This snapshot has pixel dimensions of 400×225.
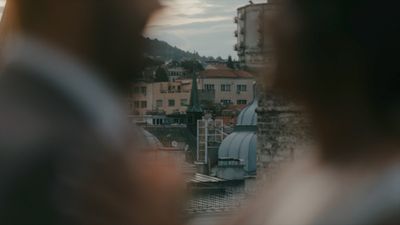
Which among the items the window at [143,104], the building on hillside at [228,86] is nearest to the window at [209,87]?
the building on hillside at [228,86]

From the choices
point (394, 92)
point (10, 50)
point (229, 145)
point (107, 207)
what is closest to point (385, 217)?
point (394, 92)

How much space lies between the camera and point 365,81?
607 millimetres

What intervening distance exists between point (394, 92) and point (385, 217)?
0.10 m

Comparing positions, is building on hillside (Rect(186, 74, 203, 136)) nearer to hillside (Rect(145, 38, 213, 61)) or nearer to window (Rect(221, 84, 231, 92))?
window (Rect(221, 84, 231, 92))

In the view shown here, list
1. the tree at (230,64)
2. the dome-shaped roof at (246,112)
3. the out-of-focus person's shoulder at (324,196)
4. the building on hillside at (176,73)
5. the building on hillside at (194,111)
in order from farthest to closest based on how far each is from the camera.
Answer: the dome-shaped roof at (246,112) → the building on hillside at (194,111) → the tree at (230,64) → the building on hillside at (176,73) → the out-of-focus person's shoulder at (324,196)

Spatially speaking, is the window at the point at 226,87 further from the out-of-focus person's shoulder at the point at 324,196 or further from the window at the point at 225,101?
the out-of-focus person's shoulder at the point at 324,196

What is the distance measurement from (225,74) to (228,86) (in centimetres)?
11

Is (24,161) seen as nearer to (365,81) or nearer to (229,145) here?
(365,81)

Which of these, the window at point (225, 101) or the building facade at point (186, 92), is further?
the window at point (225, 101)

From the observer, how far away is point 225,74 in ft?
3.02

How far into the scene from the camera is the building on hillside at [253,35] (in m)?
0.66

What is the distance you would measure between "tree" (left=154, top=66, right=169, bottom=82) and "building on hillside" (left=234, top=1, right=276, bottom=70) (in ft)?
0.30

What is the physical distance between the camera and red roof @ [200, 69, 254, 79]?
2.76 feet

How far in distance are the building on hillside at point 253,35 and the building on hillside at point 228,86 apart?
35mm
